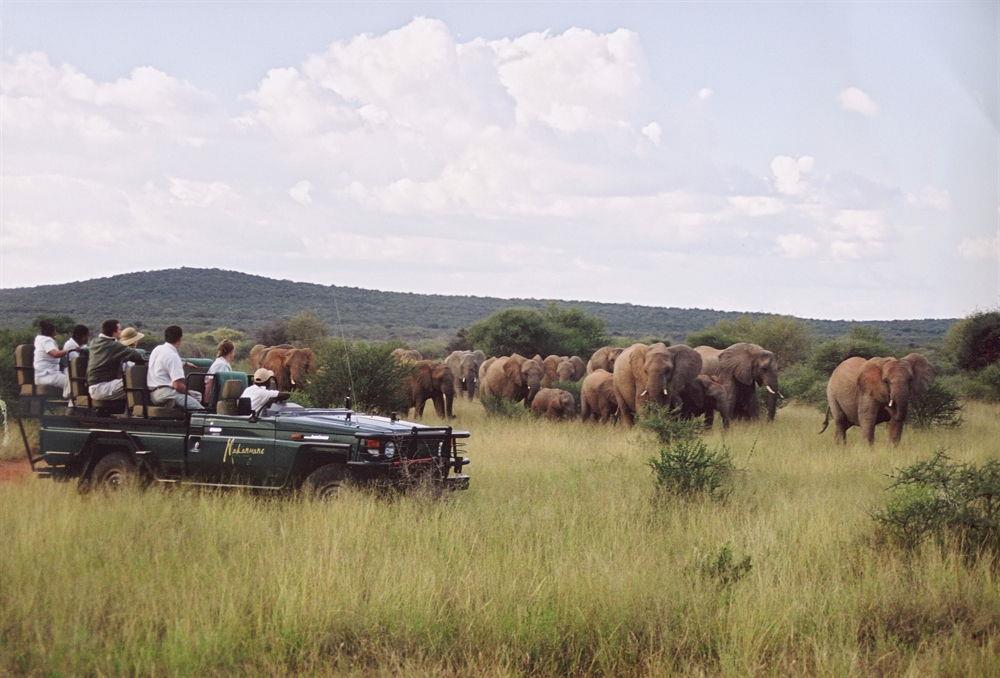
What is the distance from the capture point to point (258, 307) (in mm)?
90062

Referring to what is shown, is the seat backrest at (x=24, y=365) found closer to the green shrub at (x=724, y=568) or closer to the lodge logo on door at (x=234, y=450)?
the lodge logo on door at (x=234, y=450)

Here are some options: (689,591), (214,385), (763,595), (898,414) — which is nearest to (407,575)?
(689,591)

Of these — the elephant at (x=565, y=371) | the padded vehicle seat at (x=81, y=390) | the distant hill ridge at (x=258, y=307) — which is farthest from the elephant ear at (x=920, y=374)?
the distant hill ridge at (x=258, y=307)

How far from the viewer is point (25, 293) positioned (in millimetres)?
83812

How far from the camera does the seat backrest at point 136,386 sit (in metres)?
11.5

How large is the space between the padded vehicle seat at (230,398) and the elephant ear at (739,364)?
1724 cm

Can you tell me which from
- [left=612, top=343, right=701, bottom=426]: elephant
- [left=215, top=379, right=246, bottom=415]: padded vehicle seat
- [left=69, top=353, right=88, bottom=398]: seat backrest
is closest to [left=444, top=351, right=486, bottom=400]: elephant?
[left=612, top=343, right=701, bottom=426]: elephant

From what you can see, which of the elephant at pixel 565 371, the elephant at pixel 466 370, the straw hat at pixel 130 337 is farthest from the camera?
the elephant at pixel 466 370

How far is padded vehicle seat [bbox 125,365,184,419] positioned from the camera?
11.5 m

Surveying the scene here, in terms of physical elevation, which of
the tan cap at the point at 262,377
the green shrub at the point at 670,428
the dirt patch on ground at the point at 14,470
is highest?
the tan cap at the point at 262,377

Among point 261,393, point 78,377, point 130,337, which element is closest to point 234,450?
point 261,393

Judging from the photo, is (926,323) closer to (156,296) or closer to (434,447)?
(156,296)

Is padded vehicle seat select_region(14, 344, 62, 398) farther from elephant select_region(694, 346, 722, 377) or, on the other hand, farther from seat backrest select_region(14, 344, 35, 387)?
elephant select_region(694, 346, 722, 377)

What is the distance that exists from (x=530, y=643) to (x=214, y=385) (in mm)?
5716
